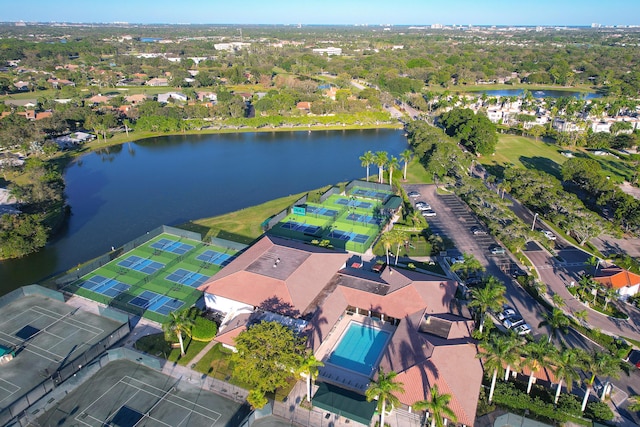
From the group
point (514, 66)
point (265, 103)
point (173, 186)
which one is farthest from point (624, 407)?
point (514, 66)

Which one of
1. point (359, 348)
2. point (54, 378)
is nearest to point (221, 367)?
point (359, 348)

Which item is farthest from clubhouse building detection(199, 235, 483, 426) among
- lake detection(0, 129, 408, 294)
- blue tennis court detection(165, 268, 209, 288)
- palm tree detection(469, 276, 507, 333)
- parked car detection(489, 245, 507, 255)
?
lake detection(0, 129, 408, 294)

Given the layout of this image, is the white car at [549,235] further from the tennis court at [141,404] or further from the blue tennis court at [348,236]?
the tennis court at [141,404]

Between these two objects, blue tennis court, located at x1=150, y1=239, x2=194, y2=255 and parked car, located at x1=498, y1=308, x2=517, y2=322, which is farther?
blue tennis court, located at x1=150, y1=239, x2=194, y2=255

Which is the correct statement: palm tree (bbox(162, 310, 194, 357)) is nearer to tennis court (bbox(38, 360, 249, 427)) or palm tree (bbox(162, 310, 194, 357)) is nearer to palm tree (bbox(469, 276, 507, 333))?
tennis court (bbox(38, 360, 249, 427))

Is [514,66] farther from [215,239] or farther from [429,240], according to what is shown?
[215,239]

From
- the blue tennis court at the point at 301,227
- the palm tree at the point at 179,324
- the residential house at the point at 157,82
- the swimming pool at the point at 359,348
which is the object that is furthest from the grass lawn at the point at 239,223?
the residential house at the point at 157,82

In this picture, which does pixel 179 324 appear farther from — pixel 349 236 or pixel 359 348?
pixel 349 236
